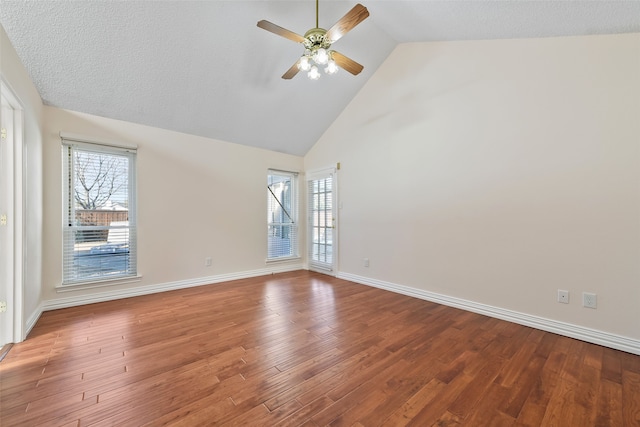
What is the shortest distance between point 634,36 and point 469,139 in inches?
53.5

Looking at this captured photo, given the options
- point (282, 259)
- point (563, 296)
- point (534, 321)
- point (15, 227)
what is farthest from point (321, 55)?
point (282, 259)

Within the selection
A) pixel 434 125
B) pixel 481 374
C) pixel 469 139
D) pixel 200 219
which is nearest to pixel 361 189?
pixel 434 125

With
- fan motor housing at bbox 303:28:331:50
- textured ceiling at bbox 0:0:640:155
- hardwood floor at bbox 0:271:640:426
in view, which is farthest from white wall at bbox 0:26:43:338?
fan motor housing at bbox 303:28:331:50

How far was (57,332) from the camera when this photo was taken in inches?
95.5

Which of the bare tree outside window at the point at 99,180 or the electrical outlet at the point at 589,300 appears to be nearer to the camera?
the electrical outlet at the point at 589,300

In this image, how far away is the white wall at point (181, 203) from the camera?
304 cm

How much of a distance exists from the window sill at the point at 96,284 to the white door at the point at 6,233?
95 centimetres

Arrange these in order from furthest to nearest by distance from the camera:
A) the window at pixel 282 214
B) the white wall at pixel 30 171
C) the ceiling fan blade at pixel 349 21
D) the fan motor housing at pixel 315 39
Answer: the window at pixel 282 214 → the fan motor housing at pixel 315 39 → the white wall at pixel 30 171 → the ceiling fan blade at pixel 349 21

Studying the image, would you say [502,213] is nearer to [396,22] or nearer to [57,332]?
[396,22]

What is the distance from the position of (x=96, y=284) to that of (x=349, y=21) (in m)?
4.09

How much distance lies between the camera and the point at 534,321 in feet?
8.45

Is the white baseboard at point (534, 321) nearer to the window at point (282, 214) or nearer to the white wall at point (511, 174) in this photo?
the white wall at point (511, 174)

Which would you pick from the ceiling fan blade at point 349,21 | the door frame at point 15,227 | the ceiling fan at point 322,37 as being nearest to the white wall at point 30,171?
the door frame at point 15,227

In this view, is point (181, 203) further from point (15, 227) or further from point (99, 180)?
point (15, 227)
